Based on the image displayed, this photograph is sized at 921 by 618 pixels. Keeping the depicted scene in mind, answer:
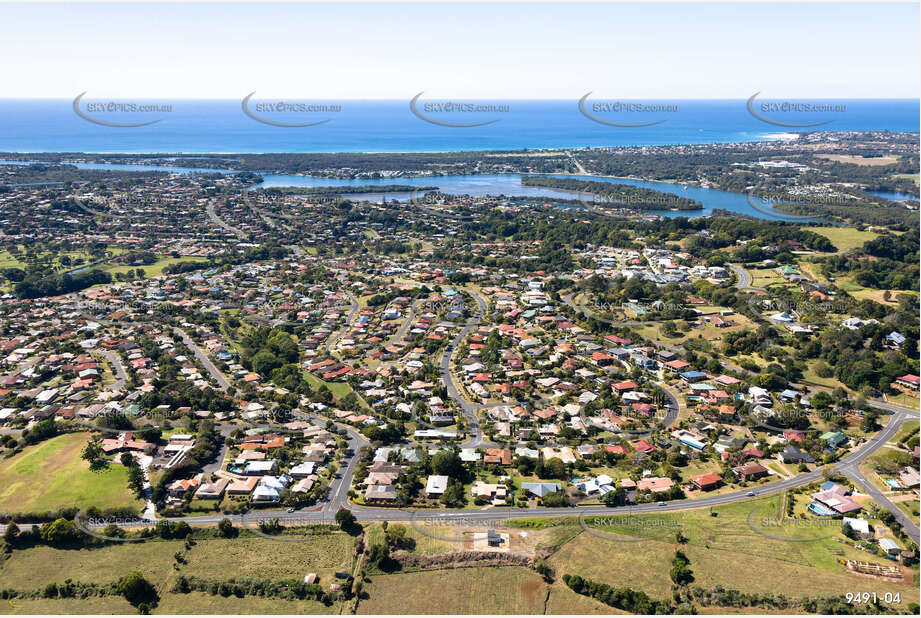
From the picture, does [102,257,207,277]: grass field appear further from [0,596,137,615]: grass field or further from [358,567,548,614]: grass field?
[358,567,548,614]: grass field

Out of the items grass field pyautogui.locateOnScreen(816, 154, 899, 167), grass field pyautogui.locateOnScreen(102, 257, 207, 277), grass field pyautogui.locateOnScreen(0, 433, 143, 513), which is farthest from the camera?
grass field pyautogui.locateOnScreen(816, 154, 899, 167)

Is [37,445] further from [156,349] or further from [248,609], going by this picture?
[248,609]

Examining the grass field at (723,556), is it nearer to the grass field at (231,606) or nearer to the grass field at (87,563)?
the grass field at (231,606)

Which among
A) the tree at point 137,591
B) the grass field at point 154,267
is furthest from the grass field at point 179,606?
the grass field at point 154,267

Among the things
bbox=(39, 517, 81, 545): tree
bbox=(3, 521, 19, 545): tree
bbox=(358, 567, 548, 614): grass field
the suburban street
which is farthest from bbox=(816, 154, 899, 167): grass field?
bbox=(3, 521, 19, 545): tree

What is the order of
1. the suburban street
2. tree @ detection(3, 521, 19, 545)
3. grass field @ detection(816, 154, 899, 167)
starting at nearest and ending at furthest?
tree @ detection(3, 521, 19, 545) → the suburban street → grass field @ detection(816, 154, 899, 167)

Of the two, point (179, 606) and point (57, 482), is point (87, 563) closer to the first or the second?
point (179, 606)
